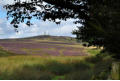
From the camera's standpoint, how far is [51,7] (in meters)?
14.2

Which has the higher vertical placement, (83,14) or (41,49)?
(83,14)

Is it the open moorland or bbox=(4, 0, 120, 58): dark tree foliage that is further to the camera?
the open moorland

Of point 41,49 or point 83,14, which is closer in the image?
point 83,14

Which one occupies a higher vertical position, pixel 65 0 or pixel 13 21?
pixel 65 0

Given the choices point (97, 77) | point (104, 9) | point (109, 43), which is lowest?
point (97, 77)

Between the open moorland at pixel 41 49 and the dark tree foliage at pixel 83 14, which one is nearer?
the dark tree foliage at pixel 83 14

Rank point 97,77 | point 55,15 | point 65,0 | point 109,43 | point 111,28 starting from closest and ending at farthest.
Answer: point 111,28, point 109,43, point 97,77, point 65,0, point 55,15

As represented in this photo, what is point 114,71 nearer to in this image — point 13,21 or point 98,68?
point 98,68

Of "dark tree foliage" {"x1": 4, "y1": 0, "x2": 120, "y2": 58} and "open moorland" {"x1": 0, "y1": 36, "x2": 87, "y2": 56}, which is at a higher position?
"dark tree foliage" {"x1": 4, "y1": 0, "x2": 120, "y2": 58}

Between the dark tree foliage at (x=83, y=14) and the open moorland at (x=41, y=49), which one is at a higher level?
the dark tree foliage at (x=83, y=14)

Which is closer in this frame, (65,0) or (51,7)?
(65,0)

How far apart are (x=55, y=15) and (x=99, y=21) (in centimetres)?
732

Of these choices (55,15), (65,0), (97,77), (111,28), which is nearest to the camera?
(111,28)

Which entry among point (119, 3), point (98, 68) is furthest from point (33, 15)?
point (119, 3)
